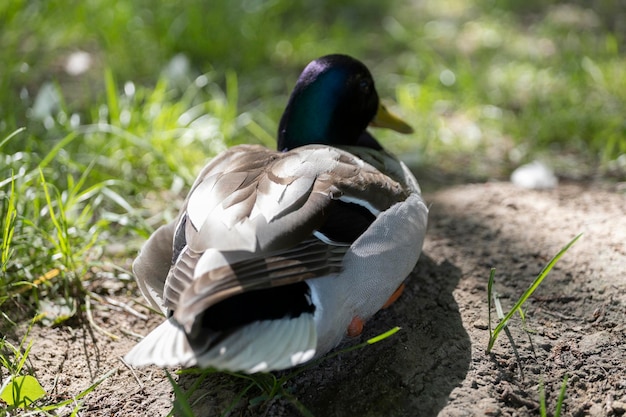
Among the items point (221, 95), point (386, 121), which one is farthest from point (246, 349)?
point (221, 95)

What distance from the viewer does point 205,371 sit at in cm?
229

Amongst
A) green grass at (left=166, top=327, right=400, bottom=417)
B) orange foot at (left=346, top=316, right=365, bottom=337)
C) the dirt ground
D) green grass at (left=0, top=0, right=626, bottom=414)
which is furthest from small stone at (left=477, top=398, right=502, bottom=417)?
green grass at (left=0, top=0, right=626, bottom=414)

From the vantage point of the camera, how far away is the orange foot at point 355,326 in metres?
2.35

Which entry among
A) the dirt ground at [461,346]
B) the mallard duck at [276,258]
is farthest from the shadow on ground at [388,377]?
the mallard duck at [276,258]

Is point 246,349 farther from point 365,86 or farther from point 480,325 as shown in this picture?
point 365,86

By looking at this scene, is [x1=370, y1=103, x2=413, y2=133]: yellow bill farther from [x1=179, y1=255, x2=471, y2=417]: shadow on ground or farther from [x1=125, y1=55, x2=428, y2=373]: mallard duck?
[x1=179, y1=255, x2=471, y2=417]: shadow on ground

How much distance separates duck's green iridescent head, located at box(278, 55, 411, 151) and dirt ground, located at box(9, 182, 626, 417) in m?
0.63

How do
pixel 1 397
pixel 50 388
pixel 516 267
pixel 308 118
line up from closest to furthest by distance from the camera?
1. pixel 1 397
2. pixel 50 388
3. pixel 516 267
4. pixel 308 118

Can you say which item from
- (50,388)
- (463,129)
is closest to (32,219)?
(50,388)

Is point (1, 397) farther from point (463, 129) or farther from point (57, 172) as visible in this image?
point (463, 129)

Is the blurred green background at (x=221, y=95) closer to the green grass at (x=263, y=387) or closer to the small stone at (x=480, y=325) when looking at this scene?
the green grass at (x=263, y=387)

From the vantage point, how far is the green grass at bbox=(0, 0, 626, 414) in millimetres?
3035

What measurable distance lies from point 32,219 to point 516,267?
6.51ft

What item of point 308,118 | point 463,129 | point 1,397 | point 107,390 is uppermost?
point 308,118
